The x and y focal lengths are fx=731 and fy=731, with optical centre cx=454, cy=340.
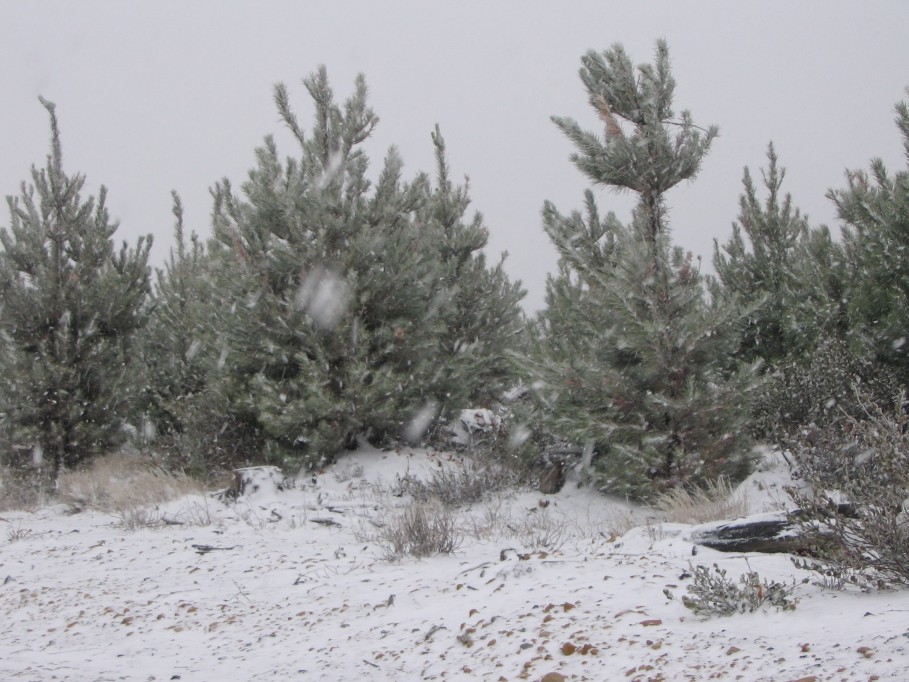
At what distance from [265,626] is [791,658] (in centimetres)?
325

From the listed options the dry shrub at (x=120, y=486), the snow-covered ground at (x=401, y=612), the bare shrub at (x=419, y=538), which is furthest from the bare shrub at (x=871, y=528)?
the dry shrub at (x=120, y=486)

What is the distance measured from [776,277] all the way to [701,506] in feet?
30.3

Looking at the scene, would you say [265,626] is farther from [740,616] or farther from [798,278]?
[798,278]

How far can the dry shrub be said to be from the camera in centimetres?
974

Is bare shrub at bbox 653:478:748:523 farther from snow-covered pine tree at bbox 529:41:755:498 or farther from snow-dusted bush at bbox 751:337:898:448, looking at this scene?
snow-dusted bush at bbox 751:337:898:448

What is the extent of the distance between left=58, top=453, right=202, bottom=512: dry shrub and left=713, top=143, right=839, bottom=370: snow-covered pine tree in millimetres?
8627

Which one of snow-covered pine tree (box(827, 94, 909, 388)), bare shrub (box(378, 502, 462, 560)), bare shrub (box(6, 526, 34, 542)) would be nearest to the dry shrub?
bare shrub (box(6, 526, 34, 542))

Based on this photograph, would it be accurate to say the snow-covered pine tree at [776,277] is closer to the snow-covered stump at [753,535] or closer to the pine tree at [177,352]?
the snow-covered stump at [753,535]

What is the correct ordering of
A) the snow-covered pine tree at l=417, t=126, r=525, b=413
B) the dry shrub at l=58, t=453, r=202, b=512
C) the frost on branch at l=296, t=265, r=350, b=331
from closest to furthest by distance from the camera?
the dry shrub at l=58, t=453, r=202, b=512
the frost on branch at l=296, t=265, r=350, b=331
the snow-covered pine tree at l=417, t=126, r=525, b=413

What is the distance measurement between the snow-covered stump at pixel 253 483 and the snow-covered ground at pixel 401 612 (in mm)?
1015

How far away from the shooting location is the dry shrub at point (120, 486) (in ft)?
32.0

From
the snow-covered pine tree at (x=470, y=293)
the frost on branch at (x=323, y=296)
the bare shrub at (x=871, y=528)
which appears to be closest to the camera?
the bare shrub at (x=871, y=528)

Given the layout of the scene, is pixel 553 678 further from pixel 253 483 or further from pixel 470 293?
pixel 470 293

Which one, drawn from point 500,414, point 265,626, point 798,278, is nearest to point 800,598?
point 265,626
